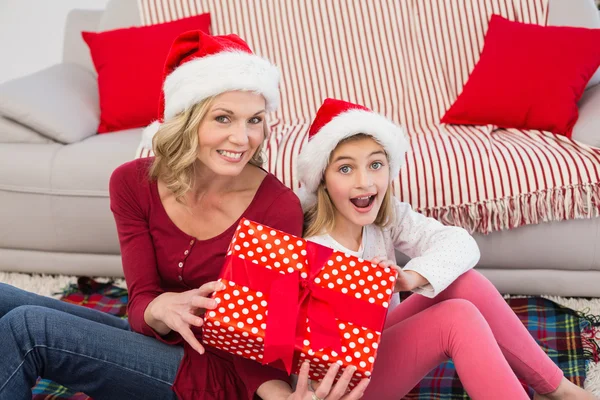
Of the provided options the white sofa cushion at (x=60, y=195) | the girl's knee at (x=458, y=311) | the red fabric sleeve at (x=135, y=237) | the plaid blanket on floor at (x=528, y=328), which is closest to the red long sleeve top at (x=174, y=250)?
the red fabric sleeve at (x=135, y=237)

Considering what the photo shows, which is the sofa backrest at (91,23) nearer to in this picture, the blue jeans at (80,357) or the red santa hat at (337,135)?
the red santa hat at (337,135)

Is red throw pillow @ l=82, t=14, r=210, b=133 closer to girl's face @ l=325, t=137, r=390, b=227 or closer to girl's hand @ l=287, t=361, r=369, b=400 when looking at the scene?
girl's face @ l=325, t=137, r=390, b=227

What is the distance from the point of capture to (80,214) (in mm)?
2439

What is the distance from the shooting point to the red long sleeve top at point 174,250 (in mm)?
1440

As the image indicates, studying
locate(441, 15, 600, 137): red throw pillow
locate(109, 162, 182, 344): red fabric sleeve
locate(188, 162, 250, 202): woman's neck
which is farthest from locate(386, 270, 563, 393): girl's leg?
locate(441, 15, 600, 137): red throw pillow

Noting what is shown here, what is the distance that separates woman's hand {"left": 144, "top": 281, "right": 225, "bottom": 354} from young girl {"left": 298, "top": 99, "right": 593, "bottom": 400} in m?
0.35

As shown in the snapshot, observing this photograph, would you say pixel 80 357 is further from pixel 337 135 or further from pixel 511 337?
pixel 511 337

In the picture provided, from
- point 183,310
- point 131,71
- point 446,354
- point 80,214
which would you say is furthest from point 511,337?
point 131,71

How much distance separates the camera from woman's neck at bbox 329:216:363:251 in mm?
1718

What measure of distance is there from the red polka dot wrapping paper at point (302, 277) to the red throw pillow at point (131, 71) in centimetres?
153

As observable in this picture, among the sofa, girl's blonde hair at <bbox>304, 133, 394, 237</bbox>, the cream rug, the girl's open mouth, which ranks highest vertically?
the girl's open mouth

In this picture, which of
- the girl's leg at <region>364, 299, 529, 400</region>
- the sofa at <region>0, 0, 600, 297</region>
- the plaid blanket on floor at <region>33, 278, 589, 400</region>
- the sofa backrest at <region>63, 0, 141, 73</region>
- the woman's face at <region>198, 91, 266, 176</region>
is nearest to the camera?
the girl's leg at <region>364, 299, 529, 400</region>

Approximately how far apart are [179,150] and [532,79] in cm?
156

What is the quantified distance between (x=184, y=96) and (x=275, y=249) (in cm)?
41
